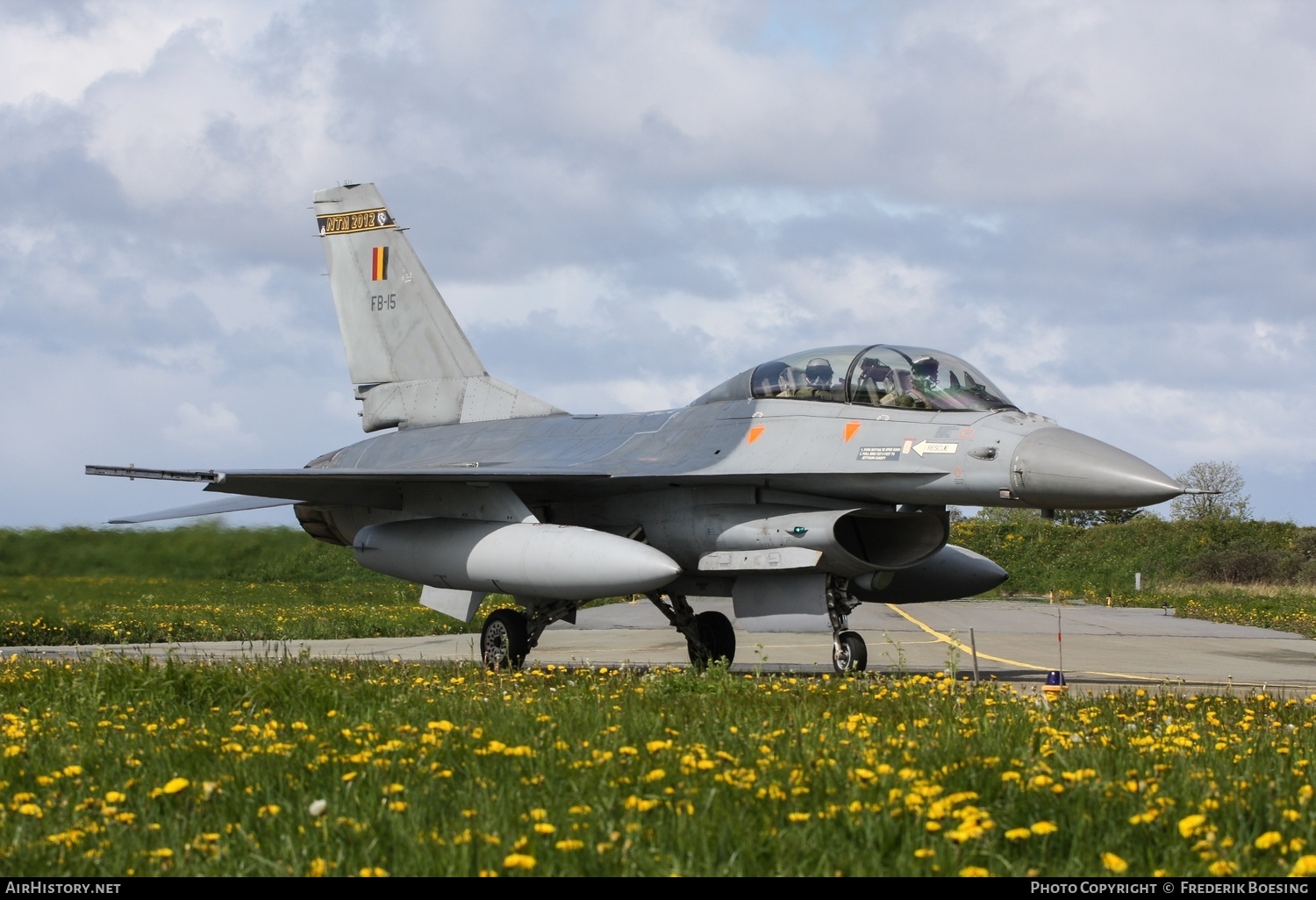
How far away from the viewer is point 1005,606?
31.0 metres

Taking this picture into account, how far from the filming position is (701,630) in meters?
A: 12.9

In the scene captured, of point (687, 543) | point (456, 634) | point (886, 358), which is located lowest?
point (456, 634)

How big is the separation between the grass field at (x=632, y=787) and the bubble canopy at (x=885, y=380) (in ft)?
13.4

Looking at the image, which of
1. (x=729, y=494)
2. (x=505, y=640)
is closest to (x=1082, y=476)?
(x=729, y=494)

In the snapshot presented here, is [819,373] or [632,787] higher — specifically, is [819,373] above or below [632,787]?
above

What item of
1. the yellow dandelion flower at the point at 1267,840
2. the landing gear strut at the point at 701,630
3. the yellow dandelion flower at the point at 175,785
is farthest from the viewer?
the landing gear strut at the point at 701,630

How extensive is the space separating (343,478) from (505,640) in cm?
227

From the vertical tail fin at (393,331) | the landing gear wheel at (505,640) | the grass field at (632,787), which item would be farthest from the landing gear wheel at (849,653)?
the vertical tail fin at (393,331)

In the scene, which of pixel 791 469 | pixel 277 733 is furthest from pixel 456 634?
pixel 277 733

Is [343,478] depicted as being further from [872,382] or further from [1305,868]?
[1305,868]

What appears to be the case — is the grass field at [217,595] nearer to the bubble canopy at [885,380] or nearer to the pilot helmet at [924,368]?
the bubble canopy at [885,380]

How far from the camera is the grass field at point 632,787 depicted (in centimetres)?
367

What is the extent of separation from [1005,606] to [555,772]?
27997 millimetres

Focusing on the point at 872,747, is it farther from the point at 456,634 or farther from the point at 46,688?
the point at 456,634
